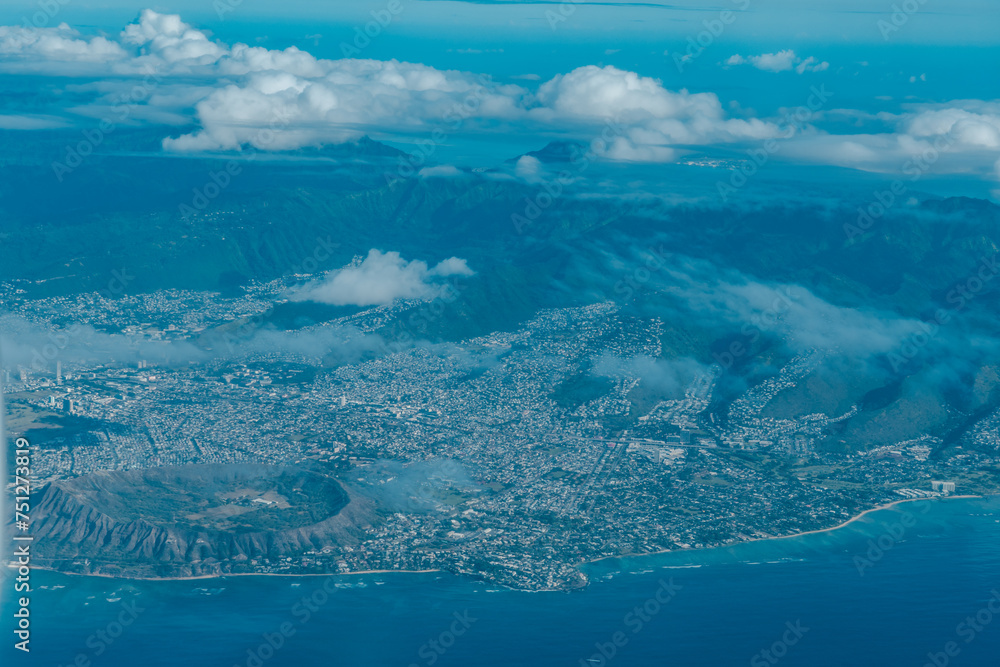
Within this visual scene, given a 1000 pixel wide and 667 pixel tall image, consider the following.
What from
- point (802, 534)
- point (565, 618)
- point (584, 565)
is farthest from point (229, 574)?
point (802, 534)

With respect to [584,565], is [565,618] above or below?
below

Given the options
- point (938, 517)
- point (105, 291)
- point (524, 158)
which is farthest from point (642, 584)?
point (524, 158)

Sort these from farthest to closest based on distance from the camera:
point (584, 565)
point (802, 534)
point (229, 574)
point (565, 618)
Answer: point (802, 534) < point (584, 565) < point (229, 574) < point (565, 618)

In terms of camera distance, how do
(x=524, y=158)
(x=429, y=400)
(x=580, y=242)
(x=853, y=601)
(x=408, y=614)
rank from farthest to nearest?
(x=524, y=158) → (x=580, y=242) → (x=429, y=400) → (x=853, y=601) → (x=408, y=614)

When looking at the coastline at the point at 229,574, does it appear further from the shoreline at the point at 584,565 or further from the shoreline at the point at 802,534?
the shoreline at the point at 802,534

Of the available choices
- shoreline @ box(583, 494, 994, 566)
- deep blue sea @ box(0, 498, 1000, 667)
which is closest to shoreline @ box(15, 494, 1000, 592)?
shoreline @ box(583, 494, 994, 566)

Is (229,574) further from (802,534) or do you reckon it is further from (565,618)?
(802,534)

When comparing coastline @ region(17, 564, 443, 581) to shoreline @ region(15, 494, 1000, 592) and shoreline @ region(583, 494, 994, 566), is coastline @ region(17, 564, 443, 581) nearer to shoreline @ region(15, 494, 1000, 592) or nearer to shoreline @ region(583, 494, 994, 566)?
shoreline @ region(15, 494, 1000, 592)

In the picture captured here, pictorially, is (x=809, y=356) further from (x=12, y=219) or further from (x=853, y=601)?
(x=12, y=219)

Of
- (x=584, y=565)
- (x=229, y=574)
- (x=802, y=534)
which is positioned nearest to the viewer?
(x=229, y=574)
